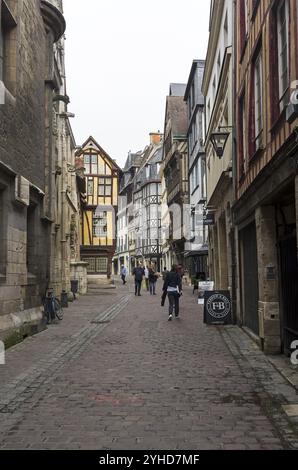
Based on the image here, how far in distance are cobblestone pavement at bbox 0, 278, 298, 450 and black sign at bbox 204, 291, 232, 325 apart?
5.42ft

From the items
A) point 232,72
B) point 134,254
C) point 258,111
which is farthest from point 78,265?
point 134,254

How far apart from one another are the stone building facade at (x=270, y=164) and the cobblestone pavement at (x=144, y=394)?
0.90m

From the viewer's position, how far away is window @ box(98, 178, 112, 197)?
129 ft

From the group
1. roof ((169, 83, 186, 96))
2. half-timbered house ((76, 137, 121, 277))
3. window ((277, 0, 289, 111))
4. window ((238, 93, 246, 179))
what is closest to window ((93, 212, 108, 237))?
half-timbered house ((76, 137, 121, 277))

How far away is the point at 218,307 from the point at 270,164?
20.0ft

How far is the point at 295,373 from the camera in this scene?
23.1 ft

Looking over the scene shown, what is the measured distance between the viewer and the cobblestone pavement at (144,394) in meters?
4.52

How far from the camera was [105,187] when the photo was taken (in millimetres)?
39750

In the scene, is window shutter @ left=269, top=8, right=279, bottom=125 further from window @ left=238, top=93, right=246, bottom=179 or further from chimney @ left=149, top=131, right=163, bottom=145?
chimney @ left=149, top=131, right=163, bottom=145

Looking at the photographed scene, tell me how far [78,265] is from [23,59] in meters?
16.4

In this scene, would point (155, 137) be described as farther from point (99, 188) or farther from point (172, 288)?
point (172, 288)

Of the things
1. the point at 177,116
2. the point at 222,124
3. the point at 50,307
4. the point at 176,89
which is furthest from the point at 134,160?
the point at 50,307

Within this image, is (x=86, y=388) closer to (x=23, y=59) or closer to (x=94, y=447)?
(x=94, y=447)

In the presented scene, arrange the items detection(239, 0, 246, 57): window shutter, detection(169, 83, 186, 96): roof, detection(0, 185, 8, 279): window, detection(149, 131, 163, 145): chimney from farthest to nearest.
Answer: detection(149, 131, 163, 145): chimney, detection(169, 83, 186, 96): roof, detection(239, 0, 246, 57): window shutter, detection(0, 185, 8, 279): window
